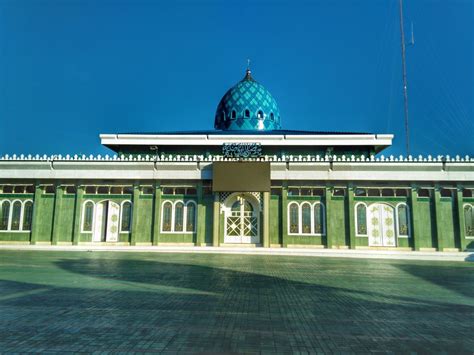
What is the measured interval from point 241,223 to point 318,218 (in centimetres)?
475

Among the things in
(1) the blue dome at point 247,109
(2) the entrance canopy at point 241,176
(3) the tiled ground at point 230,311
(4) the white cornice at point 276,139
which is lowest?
(3) the tiled ground at point 230,311

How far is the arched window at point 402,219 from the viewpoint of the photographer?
23.2 meters

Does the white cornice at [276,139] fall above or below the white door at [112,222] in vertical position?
above

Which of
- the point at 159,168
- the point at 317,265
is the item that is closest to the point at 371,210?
the point at 317,265

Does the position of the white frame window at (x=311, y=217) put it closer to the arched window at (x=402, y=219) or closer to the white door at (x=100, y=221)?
the arched window at (x=402, y=219)

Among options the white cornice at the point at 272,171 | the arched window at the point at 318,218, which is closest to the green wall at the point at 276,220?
the arched window at the point at 318,218

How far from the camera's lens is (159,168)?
24422mm

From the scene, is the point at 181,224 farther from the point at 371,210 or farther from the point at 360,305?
the point at 360,305

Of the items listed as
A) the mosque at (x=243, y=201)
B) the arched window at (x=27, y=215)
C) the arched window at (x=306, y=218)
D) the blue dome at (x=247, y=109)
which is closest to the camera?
the mosque at (x=243, y=201)

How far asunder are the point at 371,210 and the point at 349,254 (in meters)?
3.25

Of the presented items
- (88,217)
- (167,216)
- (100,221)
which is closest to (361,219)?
(167,216)

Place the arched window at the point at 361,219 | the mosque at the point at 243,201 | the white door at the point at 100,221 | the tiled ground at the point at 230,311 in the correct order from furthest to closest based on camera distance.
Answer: the white door at the point at 100,221 < the arched window at the point at 361,219 < the mosque at the point at 243,201 < the tiled ground at the point at 230,311

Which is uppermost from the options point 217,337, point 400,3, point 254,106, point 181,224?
point 400,3

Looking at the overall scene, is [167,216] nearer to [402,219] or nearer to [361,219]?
[361,219]
